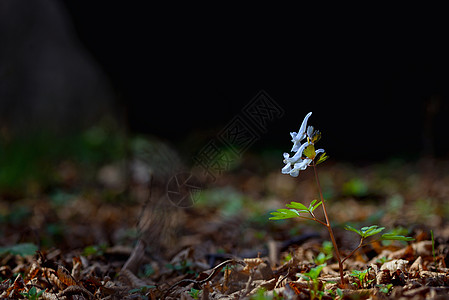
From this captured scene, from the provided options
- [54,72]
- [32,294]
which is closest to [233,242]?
[32,294]

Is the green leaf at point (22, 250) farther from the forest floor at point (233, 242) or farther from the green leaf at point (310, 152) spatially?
the green leaf at point (310, 152)

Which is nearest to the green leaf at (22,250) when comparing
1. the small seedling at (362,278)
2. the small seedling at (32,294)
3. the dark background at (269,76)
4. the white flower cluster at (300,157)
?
the small seedling at (32,294)

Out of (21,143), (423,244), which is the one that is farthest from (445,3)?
(21,143)

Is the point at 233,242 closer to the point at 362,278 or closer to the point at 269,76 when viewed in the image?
the point at 362,278

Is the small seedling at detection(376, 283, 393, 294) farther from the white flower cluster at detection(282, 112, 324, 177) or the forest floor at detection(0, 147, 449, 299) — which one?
the white flower cluster at detection(282, 112, 324, 177)

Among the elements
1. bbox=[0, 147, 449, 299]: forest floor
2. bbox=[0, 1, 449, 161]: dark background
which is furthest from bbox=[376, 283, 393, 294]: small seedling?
bbox=[0, 1, 449, 161]: dark background
